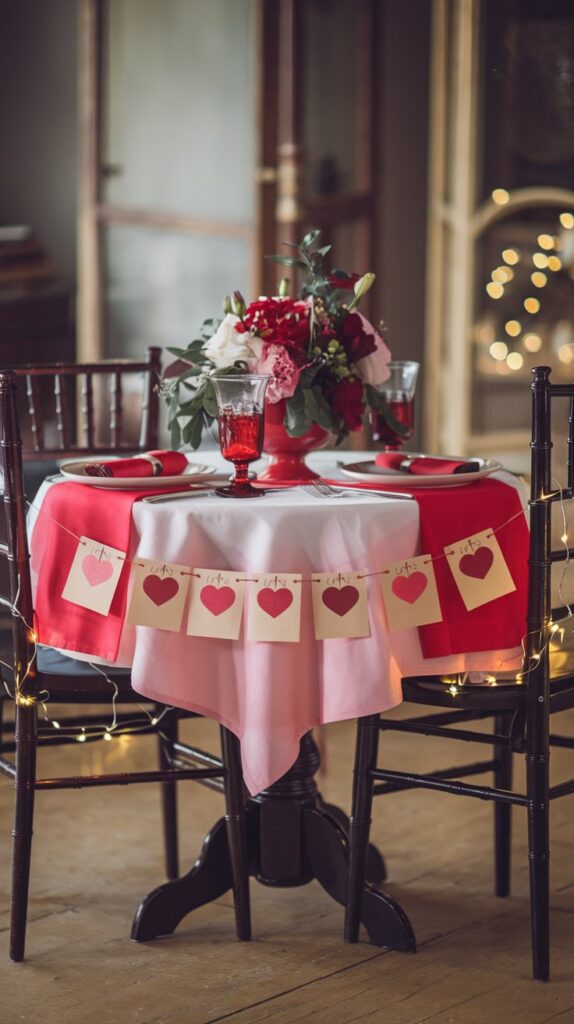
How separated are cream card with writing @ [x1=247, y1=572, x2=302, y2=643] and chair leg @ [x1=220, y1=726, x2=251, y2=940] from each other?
0.25m

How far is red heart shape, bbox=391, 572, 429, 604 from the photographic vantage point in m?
2.02

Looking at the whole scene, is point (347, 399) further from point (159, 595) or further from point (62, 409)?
point (62, 409)

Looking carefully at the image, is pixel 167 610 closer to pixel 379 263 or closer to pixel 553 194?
pixel 379 263

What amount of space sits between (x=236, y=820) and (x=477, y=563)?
22.8 inches

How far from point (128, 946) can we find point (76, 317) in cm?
299

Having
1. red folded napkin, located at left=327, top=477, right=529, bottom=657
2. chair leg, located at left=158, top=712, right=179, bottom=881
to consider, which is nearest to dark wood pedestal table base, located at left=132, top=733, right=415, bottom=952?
chair leg, located at left=158, top=712, right=179, bottom=881

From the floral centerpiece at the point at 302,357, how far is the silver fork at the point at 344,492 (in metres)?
0.11

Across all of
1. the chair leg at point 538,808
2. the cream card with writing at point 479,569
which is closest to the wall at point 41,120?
the cream card with writing at point 479,569

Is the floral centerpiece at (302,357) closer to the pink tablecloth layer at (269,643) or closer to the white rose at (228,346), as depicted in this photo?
the white rose at (228,346)

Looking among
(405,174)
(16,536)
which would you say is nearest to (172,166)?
(405,174)

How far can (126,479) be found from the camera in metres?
2.11

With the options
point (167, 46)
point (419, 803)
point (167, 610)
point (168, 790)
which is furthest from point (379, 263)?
point (167, 610)

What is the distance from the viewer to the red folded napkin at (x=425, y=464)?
7.22 feet

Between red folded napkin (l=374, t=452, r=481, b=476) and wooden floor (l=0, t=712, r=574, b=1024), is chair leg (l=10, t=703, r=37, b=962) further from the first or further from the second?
red folded napkin (l=374, t=452, r=481, b=476)
